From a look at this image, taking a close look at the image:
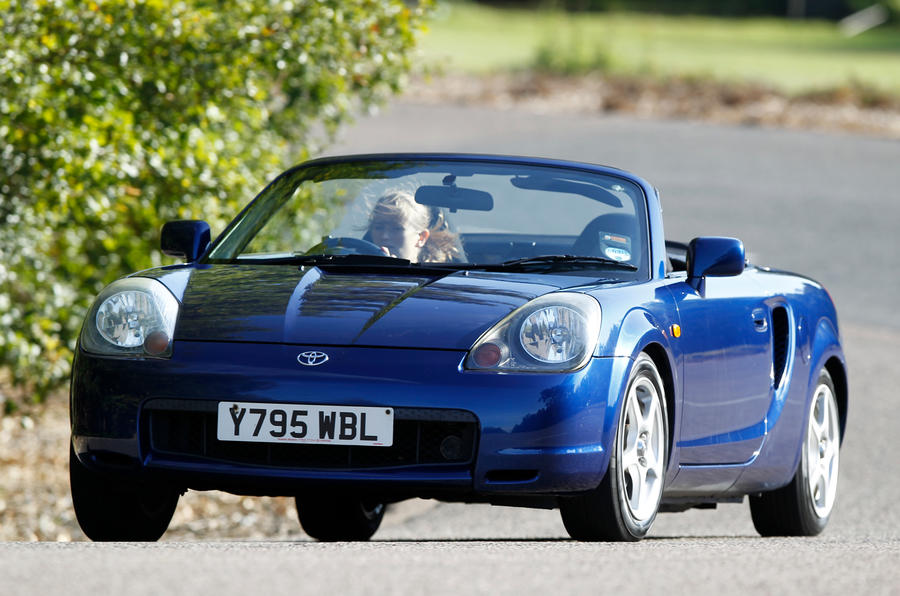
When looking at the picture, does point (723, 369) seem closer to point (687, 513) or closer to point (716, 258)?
point (716, 258)

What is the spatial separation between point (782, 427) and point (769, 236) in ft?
43.2

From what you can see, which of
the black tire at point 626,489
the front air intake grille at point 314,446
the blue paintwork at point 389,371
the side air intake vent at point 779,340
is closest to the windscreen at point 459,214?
the blue paintwork at point 389,371

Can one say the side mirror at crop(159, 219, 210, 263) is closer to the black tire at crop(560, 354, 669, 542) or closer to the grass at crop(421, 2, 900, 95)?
the black tire at crop(560, 354, 669, 542)

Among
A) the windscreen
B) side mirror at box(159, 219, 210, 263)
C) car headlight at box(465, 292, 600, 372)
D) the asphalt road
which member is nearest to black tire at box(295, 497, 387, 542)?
the asphalt road

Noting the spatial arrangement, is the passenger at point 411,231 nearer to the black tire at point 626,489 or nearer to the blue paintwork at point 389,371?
the blue paintwork at point 389,371

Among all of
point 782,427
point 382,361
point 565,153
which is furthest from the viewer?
point 565,153

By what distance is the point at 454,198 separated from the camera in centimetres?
666

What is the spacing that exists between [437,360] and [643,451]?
983mm

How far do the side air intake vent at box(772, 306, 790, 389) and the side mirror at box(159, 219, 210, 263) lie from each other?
7.98 feet

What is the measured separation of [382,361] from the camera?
17.8ft

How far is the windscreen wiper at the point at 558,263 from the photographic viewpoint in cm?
623

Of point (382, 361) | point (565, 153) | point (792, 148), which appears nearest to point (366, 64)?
point (382, 361)

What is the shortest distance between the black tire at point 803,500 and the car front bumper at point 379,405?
2353mm

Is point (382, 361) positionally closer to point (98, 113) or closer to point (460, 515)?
point (98, 113)
